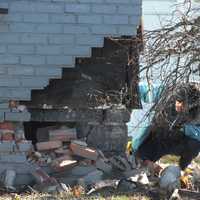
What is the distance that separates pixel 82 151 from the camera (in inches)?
309

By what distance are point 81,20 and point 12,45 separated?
2.93 ft

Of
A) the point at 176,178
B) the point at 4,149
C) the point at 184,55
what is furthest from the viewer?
the point at 4,149

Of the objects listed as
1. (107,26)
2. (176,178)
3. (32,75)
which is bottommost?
(176,178)

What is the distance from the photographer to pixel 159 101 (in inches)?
253

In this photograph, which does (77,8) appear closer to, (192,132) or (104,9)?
(104,9)

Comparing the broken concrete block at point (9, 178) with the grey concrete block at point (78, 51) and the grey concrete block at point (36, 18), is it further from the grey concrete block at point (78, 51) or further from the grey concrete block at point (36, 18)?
the grey concrete block at point (36, 18)

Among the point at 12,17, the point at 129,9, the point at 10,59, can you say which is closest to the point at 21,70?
the point at 10,59

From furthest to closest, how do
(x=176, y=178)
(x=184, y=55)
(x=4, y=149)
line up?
(x=4, y=149) → (x=176, y=178) → (x=184, y=55)

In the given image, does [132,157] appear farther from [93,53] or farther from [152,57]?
[152,57]

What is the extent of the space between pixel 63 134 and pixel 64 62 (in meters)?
0.92

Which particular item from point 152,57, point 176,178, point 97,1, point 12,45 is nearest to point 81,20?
point 97,1

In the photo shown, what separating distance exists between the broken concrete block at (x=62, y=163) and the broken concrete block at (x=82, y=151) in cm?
11

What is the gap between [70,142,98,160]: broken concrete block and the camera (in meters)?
7.84

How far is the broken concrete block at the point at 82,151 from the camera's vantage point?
25.7 feet
